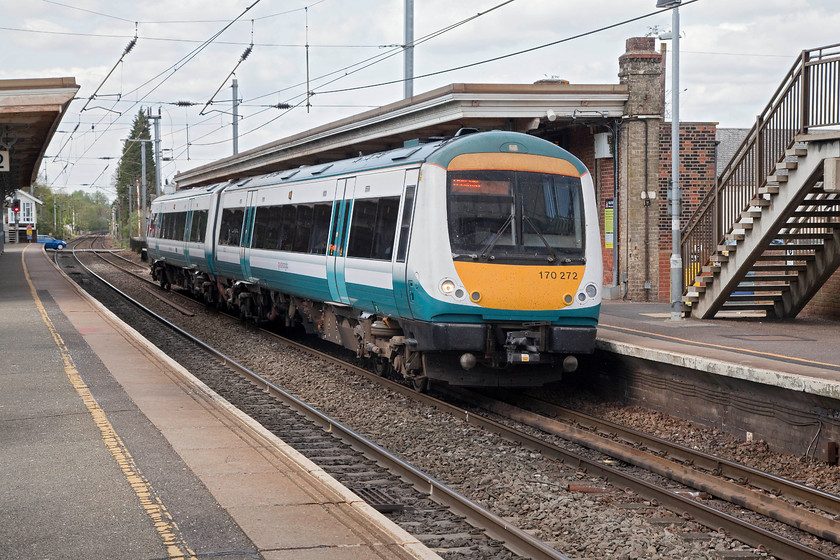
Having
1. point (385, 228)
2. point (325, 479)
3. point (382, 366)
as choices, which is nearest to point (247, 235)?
point (382, 366)

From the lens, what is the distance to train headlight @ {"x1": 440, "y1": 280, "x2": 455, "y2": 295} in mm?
10477

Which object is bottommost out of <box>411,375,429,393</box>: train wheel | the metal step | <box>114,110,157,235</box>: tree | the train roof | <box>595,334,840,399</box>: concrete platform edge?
<box>411,375,429,393</box>: train wheel

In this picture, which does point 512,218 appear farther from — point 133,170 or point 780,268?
point 133,170

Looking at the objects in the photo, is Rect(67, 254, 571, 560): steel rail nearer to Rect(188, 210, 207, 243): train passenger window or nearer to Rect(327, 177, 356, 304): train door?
Rect(327, 177, 356, 304): train door

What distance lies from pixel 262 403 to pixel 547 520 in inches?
216

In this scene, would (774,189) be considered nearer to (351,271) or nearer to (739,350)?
(739,350)

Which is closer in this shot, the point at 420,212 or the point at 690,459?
the point at 690,459

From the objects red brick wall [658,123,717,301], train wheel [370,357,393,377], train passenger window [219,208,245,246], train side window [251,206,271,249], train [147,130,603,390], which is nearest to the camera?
train [147,130,603,390]

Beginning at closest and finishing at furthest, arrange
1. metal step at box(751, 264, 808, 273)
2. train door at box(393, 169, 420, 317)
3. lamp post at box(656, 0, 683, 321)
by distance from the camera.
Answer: train door at box(393, 169, 420, 317) → lamp post at box(656, 0, 683, 321) → metal step at box(751, 264, 808, 273)

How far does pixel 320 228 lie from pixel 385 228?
2.76 metres

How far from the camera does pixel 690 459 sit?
882cm

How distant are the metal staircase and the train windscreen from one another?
3406 mm

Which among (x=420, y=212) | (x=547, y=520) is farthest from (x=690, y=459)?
(x=420, y=212)

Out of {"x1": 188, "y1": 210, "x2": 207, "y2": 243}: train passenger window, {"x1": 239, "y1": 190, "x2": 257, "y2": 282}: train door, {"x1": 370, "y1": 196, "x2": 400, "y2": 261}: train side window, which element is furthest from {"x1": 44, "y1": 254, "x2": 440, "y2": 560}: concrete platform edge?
{"x1": 188, "y1": 210, "x2": 207, "y2": 243}: train passenger window
